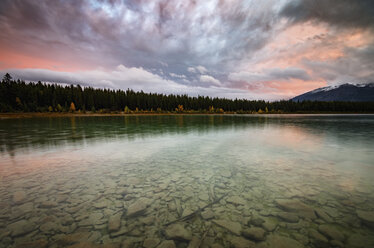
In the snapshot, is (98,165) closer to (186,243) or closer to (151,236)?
(151,236)

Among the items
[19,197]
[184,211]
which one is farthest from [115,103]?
[184,211]

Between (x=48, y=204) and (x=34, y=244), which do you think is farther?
(x=48, y=204)

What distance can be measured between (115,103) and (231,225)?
151 m

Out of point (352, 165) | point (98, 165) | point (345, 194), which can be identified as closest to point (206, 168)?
point (345, 194)

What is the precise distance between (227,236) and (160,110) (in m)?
146

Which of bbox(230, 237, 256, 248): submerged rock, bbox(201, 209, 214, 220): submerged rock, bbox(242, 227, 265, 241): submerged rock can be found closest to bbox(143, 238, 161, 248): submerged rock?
bbox(201, 209, 214, 220): submerged rock

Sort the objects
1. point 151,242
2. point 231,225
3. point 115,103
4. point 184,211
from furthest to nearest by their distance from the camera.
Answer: point 115,103 < point 184,211 < point 231,225 < point 151,242

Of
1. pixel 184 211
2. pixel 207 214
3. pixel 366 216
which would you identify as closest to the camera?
pixel 366 216

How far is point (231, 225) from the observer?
15.8 feet

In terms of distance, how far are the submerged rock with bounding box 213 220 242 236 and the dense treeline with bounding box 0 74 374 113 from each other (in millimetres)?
117182

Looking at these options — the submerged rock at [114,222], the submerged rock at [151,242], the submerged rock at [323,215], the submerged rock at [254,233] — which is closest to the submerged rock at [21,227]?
the submerged rock at [114,222]

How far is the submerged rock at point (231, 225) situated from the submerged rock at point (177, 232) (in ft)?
3.24

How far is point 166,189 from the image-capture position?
7.11m

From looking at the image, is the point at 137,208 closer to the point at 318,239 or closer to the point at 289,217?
the point at 289,217
